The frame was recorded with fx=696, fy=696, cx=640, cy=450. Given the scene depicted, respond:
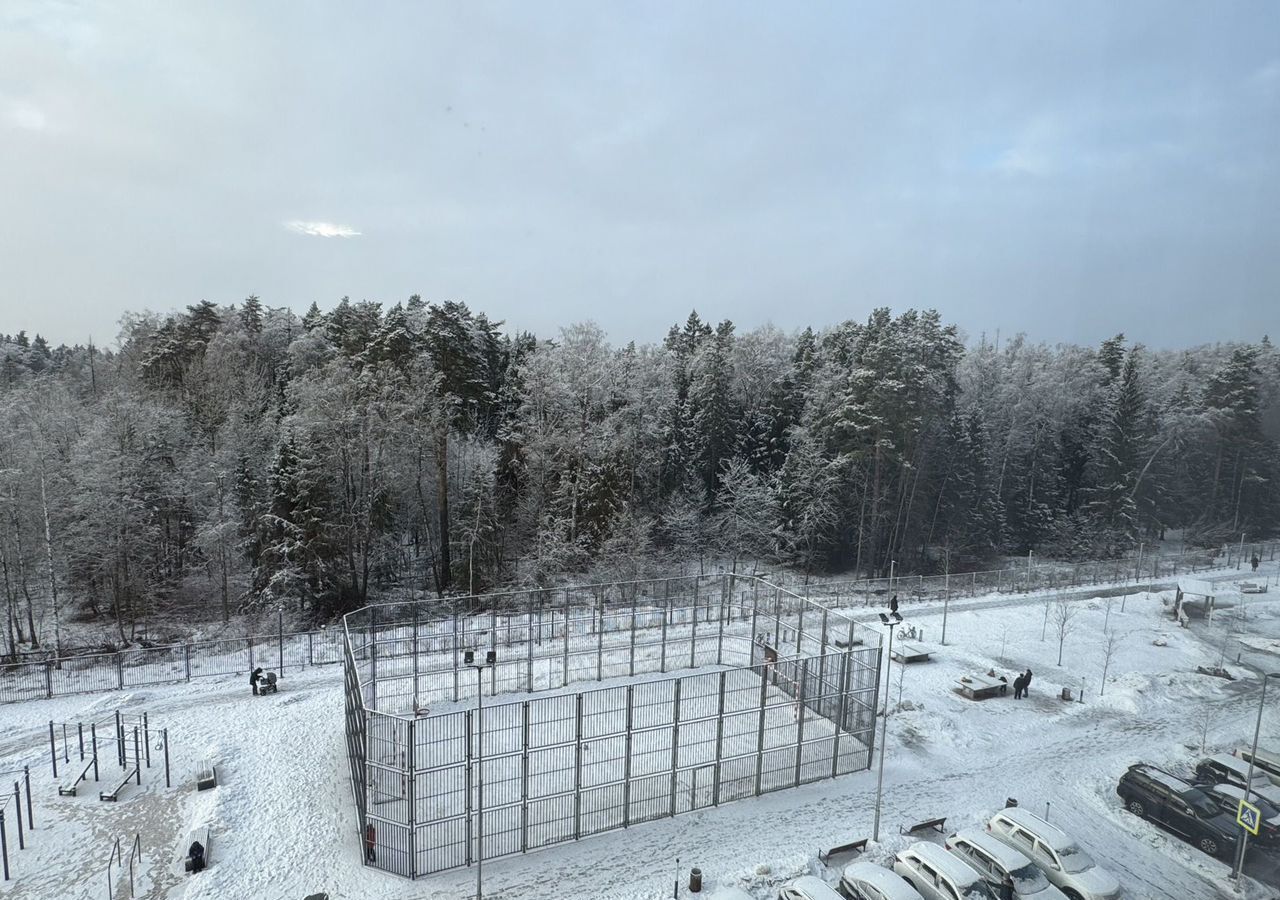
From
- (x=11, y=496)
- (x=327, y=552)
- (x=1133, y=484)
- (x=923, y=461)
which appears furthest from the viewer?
(x=1133, y=484)

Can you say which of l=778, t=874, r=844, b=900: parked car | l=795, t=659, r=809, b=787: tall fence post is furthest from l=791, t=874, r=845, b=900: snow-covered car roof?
l=795, t=659, r=809, b=787: tall fence post

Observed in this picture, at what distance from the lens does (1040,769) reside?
1895 cm

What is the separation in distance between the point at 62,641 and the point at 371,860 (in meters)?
26.9

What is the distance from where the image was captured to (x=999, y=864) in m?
13.8

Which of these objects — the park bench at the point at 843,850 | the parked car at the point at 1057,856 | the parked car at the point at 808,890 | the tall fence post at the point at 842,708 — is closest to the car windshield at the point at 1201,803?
the parked car at the point at 1057,856

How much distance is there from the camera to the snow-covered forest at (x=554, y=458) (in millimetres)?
Answer: 33781

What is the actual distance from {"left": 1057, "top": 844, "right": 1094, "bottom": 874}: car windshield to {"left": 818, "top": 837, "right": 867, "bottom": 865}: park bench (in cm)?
384

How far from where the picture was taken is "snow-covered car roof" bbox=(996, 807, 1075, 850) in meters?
14.4

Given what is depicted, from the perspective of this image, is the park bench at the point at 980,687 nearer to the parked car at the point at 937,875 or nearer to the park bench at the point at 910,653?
the park bench at the point at 910,653

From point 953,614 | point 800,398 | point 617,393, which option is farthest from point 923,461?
point 617,393

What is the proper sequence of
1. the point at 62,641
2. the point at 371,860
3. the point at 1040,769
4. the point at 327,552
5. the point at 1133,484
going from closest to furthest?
the point at 371,860 → the point at 1040,769 → the point at 62,641 → the point at 327,552 → the point at 1133,484

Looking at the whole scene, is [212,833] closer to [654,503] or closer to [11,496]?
[11,496]

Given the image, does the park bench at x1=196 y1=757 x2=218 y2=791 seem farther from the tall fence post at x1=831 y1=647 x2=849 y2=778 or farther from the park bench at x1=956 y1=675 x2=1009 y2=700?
the park bench at x1=956 y1=675 x2=1009 y2=700

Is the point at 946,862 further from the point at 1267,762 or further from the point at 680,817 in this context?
the point at 1267,762
